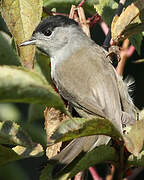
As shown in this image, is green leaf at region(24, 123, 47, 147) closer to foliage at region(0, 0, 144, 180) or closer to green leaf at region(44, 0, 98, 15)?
foliage at region(0, 0, 144, 180)

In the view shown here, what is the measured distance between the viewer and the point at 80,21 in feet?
7.11

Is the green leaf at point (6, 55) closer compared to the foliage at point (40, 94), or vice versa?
the foliage at point (40, 94)

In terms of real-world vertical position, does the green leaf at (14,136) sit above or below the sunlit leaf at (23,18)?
below

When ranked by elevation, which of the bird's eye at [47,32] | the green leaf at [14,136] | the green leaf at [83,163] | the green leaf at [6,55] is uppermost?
the green leaf at [6,55]

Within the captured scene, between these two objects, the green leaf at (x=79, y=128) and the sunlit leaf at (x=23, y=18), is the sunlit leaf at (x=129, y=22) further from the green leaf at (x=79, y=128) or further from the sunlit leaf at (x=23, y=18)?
the green leaf at (x=79, y=128)

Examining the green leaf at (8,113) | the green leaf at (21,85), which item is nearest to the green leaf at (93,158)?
the green leaf at (21,85)

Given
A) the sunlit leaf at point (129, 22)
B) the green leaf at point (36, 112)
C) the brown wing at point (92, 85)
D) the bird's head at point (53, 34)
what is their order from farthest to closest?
1. the bird's head at point (53, 34)
2. the green leaf at point (36, 112)
3. the brown wing at point (92, 85)
4. the sunlit leaf at point (129, 22)

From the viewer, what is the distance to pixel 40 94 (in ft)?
3.54

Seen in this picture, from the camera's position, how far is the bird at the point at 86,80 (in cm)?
228

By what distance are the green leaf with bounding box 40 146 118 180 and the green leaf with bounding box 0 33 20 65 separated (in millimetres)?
452

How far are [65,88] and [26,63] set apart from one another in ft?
3.14

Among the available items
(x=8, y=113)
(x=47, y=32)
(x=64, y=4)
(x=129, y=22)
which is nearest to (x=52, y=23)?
(x=47, y=32)

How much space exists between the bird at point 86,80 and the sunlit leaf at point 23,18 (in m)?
0.23

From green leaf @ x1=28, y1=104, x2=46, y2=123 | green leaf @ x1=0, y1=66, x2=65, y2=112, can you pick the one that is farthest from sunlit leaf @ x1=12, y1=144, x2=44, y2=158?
green leaf @ x1=28, y1=104, x2=46, y2=123
